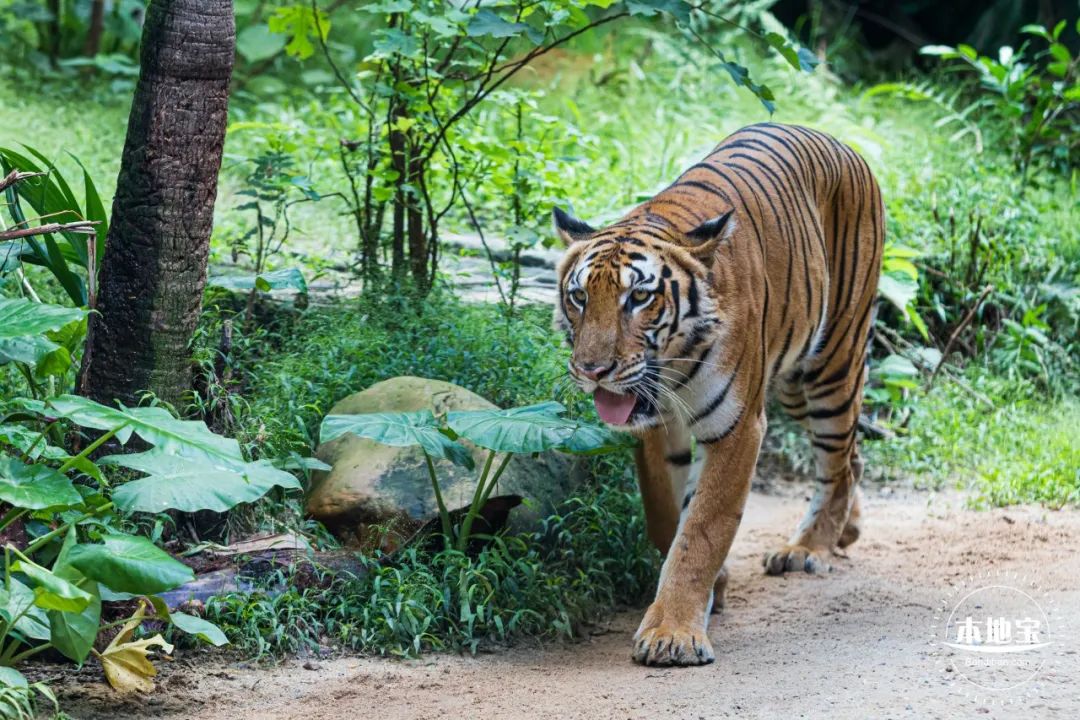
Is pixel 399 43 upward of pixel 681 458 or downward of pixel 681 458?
upward

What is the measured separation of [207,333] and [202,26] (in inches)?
51.0

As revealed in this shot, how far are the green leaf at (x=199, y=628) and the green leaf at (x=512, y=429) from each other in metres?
1.03

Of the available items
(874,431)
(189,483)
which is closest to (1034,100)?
(874,431)

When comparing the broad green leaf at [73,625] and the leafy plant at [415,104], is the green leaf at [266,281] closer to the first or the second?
the leafy plant at [415,104]

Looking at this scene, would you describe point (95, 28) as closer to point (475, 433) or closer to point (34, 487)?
point (475, 433)

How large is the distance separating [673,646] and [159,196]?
2.34 metres

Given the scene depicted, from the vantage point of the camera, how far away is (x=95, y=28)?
9812 mm

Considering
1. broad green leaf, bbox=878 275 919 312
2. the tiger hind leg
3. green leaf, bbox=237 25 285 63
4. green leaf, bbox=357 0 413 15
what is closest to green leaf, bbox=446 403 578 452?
the tiger hind leg

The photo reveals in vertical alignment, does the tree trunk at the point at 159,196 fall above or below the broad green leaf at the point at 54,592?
above

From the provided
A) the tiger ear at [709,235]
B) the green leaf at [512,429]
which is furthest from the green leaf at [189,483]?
the tiger ear at [709,235]

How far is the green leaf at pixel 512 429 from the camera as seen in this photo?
4.09 m

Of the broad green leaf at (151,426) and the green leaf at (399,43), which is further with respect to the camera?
the green leaf at (399,43)

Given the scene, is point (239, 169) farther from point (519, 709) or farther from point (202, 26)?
point (519, 709)

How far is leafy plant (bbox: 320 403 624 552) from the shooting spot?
13.4ft
